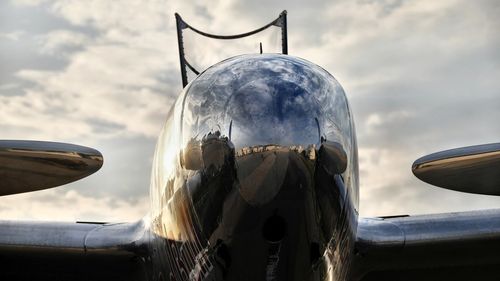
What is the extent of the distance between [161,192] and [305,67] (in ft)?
7.26

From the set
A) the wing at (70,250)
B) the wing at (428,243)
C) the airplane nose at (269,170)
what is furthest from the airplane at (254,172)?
the wing at (428,243)

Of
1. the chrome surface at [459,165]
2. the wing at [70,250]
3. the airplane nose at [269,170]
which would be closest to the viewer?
the airplane nose at [269,170]

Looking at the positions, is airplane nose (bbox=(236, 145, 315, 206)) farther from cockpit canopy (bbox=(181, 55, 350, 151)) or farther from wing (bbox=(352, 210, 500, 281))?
wing (bbox=(352, 210, 500, 281))

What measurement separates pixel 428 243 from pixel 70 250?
5565 millimetres

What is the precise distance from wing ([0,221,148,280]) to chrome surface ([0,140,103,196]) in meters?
2.51

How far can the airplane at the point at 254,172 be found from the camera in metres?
6.50

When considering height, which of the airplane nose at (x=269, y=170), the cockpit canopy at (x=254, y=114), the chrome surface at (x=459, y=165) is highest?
the cockpit canopy at (x=254, y=114)

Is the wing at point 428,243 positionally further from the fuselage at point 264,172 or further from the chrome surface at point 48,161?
the chrome surface at point 48,161

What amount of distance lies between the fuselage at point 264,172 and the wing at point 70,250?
3608mm

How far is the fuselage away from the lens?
6.46 meters

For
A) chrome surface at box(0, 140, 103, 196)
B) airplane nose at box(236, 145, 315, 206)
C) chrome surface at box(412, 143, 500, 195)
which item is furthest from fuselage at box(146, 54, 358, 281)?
chrome surface at box(412, 143, 500, 195)

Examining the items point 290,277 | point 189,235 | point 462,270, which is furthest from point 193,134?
point 462,270

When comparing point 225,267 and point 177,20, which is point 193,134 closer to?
point 225,267

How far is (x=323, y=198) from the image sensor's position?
22.1 feet
